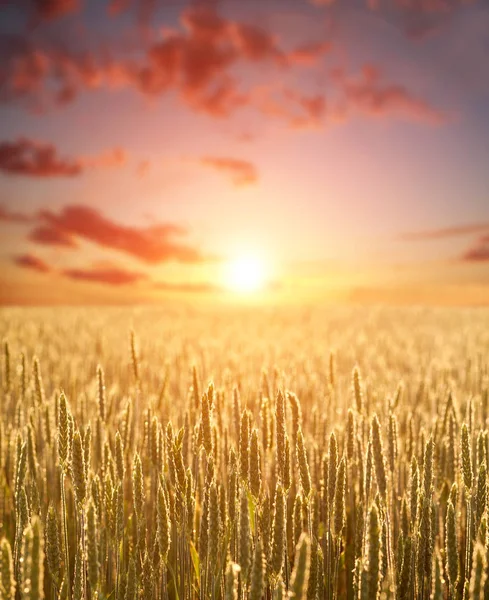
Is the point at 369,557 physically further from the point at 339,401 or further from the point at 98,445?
the point at 339,401

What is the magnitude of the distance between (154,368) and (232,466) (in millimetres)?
3408

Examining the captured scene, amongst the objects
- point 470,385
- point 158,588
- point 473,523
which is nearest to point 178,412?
point 158,588

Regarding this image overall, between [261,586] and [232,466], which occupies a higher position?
A: [232,466]

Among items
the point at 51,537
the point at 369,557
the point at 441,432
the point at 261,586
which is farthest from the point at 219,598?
the point at 441,432

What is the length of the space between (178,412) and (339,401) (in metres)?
1.05

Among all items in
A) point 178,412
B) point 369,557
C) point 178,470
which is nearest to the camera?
point 369,557

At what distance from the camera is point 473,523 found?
172cm

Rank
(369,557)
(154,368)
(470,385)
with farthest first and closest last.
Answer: (154,368)
(470,385)
(369,557)

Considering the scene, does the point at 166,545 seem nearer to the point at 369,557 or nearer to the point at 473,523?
the point at 369,557

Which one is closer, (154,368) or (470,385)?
(470,385)

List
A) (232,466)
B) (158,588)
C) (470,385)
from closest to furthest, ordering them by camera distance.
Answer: (232,466), (158,588), (470,385)

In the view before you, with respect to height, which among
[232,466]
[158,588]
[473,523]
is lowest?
[158,588]

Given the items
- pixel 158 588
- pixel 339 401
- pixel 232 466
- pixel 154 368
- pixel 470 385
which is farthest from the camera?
pixel 154 368

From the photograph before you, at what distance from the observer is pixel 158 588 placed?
1791 millimetres
